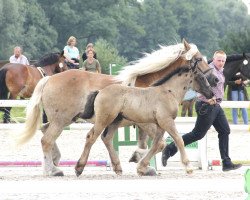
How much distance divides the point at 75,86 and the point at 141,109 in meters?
1.23

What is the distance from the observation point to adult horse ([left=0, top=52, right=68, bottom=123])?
77.7 ft

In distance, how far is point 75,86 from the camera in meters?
14.0

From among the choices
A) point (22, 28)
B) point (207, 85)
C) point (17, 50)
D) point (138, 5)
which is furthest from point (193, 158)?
point (138, 5)

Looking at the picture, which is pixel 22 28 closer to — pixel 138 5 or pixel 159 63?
pixel 138 5

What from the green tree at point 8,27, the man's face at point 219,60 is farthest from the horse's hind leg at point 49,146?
the green tree at point 8,27

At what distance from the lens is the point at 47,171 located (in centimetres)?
1372

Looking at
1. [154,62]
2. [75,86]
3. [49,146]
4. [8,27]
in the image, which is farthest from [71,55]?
[8,27]

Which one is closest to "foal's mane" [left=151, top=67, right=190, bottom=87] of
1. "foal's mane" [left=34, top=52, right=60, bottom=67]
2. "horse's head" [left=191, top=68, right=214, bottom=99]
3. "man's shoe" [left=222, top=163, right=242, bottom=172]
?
"horse's head" [left=191, top=68, right=214, bottom=99]

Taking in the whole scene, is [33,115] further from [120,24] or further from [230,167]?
[120,24]

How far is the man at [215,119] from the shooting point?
13.9m

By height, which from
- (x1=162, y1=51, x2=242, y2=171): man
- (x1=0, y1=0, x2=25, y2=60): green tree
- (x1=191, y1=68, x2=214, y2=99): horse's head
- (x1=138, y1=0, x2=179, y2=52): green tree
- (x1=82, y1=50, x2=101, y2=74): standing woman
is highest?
(x1=138, y1=0, x2=179, y2=52): green tree

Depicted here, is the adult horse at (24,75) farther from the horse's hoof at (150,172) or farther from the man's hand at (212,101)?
the horse's hoof at (150,172)

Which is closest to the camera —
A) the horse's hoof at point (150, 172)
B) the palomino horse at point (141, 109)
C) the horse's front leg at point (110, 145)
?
the palomino horse at point (141, 109)

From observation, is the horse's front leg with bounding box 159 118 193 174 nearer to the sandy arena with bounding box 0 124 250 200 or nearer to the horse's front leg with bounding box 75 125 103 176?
the sandy arena with bounding box 0 124 250 200
